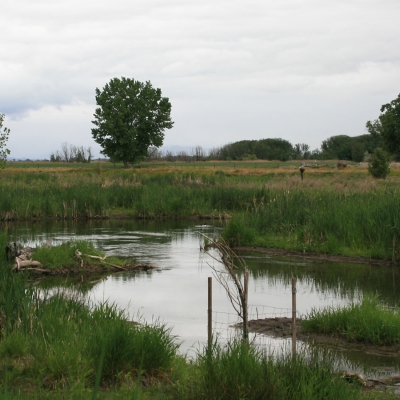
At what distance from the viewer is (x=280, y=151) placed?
5359 inches

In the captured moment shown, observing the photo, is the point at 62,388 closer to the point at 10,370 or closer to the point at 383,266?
the point at 10,370

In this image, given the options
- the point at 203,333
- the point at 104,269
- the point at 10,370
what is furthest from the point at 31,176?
the point at 10,370

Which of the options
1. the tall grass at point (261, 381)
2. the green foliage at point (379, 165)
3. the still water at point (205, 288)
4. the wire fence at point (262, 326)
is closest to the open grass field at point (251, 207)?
the still water at point (205, 288)

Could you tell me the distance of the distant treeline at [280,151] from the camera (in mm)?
119037

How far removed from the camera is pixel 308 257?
19.6 meters

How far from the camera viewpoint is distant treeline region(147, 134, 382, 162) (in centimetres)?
11904

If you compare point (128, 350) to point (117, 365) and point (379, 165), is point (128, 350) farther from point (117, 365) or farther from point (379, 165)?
point (379, 165)

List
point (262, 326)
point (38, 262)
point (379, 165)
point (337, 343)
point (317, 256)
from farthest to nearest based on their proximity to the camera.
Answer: point (379, 165) → point (317, 256) → point (38, 262) → point (262, 326) → point (337, 343)

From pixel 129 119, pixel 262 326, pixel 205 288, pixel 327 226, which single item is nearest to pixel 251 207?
pixel 327 226

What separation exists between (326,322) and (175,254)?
10.2 m

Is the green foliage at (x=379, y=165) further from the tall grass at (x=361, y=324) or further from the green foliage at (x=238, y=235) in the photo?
the tall grass at (x=361, y=324)

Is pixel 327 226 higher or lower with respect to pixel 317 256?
higher

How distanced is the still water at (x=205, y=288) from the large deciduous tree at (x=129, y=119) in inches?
2036

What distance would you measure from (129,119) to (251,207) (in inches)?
1947
